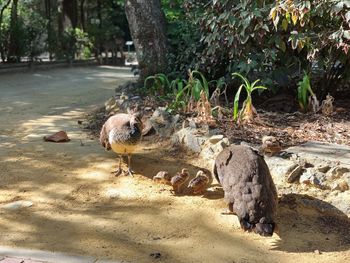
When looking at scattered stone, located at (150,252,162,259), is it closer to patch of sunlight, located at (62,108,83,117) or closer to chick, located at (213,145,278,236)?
chick, located at (213,145,278,236)

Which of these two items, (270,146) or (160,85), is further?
(160,85)

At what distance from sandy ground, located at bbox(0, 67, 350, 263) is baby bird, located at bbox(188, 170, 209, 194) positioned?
80 mm

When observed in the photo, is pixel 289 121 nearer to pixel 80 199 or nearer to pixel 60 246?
pixel 80 199

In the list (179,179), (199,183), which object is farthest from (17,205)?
(199,183)

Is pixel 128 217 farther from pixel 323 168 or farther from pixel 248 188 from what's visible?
pixel 323 168

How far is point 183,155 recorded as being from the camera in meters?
5.47

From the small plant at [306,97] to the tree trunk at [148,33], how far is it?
9.28 ft

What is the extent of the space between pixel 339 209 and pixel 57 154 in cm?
311

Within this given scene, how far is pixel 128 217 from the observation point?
4062 mm

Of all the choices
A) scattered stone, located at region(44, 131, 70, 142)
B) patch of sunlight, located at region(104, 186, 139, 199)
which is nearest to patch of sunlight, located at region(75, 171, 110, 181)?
patch of sunlight, located at region(104, 186, 139, 199)

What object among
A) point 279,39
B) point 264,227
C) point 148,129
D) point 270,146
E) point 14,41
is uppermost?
point 279,39

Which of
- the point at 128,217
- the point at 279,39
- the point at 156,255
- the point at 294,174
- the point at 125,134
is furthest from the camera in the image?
the point at 279,39

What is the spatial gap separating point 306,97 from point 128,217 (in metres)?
3.33

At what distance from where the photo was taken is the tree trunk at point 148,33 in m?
8.41
